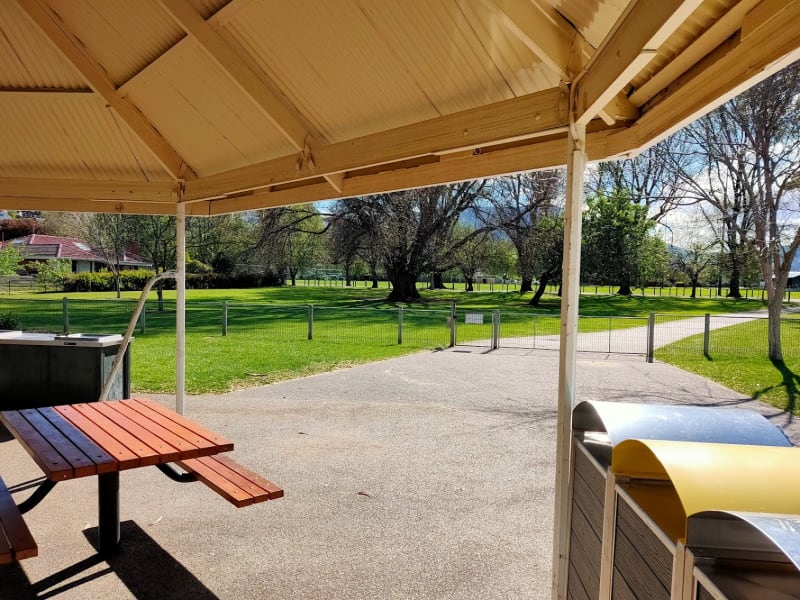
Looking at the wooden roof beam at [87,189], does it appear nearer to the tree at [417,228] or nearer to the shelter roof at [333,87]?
the shelter roof at [333,87]

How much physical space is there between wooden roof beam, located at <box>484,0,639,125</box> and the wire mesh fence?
11.9m

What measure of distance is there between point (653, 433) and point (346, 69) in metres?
3.16

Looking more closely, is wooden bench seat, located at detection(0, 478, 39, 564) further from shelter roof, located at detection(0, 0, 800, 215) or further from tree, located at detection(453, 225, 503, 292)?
tree, located at detection(453, 225, 503, 292)

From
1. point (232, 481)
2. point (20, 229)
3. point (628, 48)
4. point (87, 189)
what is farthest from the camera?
point (20, 229)

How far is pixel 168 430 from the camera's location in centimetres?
384

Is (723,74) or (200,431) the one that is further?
(200,431)

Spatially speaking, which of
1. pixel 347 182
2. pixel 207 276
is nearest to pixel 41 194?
pixel 347 182

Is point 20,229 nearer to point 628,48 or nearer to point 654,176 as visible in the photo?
point 654,176

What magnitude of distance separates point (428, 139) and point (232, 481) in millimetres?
2391

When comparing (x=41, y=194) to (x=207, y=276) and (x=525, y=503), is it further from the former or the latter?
(x=207, y=276)

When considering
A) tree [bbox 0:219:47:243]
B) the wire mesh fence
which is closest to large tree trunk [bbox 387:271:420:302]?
the wire mesh fence

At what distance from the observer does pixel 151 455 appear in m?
3.27

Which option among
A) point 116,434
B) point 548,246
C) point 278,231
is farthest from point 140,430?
point 548,246

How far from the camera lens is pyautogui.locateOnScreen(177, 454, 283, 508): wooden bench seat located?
10.6 feet
